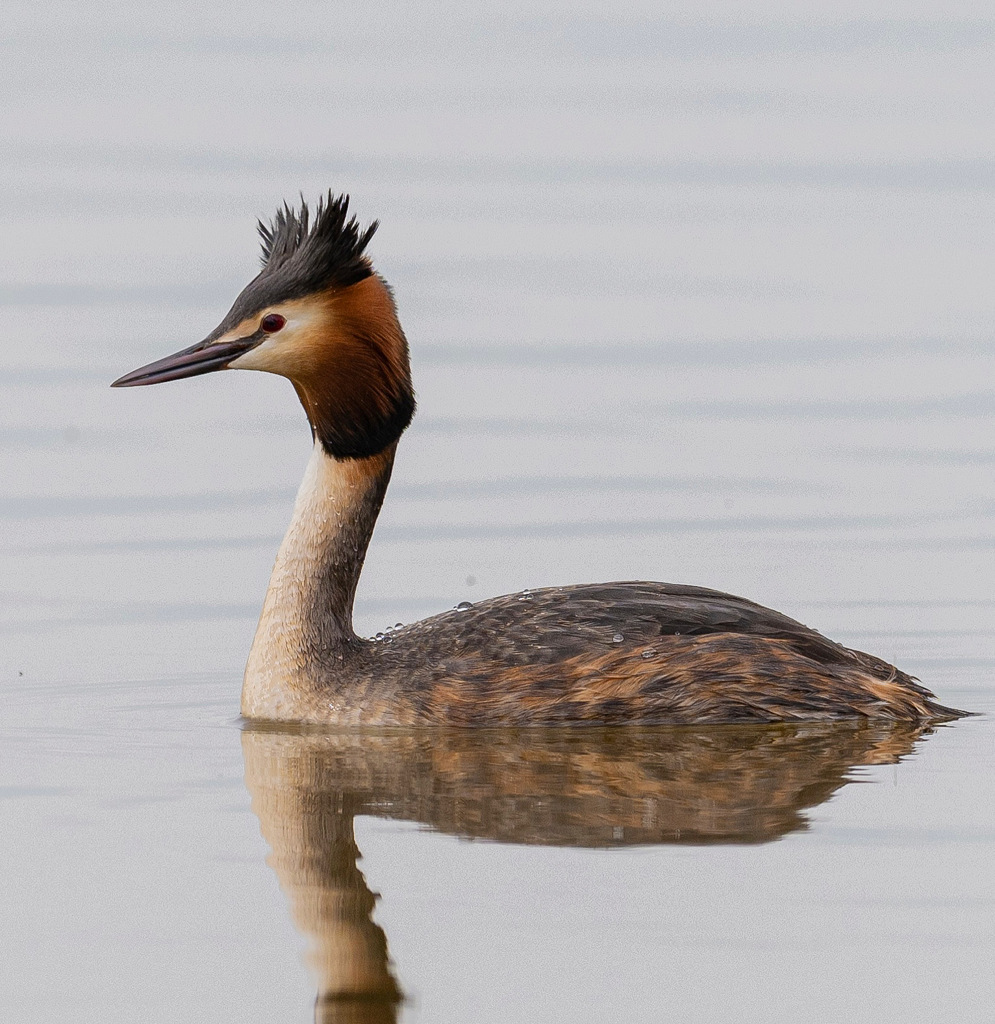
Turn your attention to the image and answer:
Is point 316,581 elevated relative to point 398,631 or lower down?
elevated

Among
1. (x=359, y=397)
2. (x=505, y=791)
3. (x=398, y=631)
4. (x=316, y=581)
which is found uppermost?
Result: (x=359, y=397)

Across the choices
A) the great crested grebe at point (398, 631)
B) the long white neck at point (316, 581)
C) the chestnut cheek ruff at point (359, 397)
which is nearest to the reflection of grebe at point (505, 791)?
the great crested grebe at point (398, 631)

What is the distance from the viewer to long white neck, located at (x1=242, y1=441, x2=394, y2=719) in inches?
419

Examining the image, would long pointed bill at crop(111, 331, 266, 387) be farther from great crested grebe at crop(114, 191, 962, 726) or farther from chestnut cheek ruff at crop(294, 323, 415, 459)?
chestnut cheek ruff at crop(294, 323, 415, 459)

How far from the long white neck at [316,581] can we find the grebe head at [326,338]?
4.9 inches

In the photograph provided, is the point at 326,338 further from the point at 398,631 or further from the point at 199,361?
the point at 398,631

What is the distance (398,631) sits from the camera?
11000 mm

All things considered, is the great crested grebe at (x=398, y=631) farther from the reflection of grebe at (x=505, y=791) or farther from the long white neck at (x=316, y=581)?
the reflection of grebe at (x=505, y=791)

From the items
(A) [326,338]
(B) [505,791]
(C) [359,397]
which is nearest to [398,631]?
(C) [359,397]

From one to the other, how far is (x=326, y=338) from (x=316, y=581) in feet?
3.45

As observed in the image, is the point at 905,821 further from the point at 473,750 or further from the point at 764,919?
the point at 473,750

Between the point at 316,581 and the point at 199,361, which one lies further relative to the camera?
the point at 316,581

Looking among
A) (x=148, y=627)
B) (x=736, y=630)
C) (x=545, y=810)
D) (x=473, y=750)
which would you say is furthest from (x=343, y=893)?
(x=148, y=627)

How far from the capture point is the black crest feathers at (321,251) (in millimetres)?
10586
